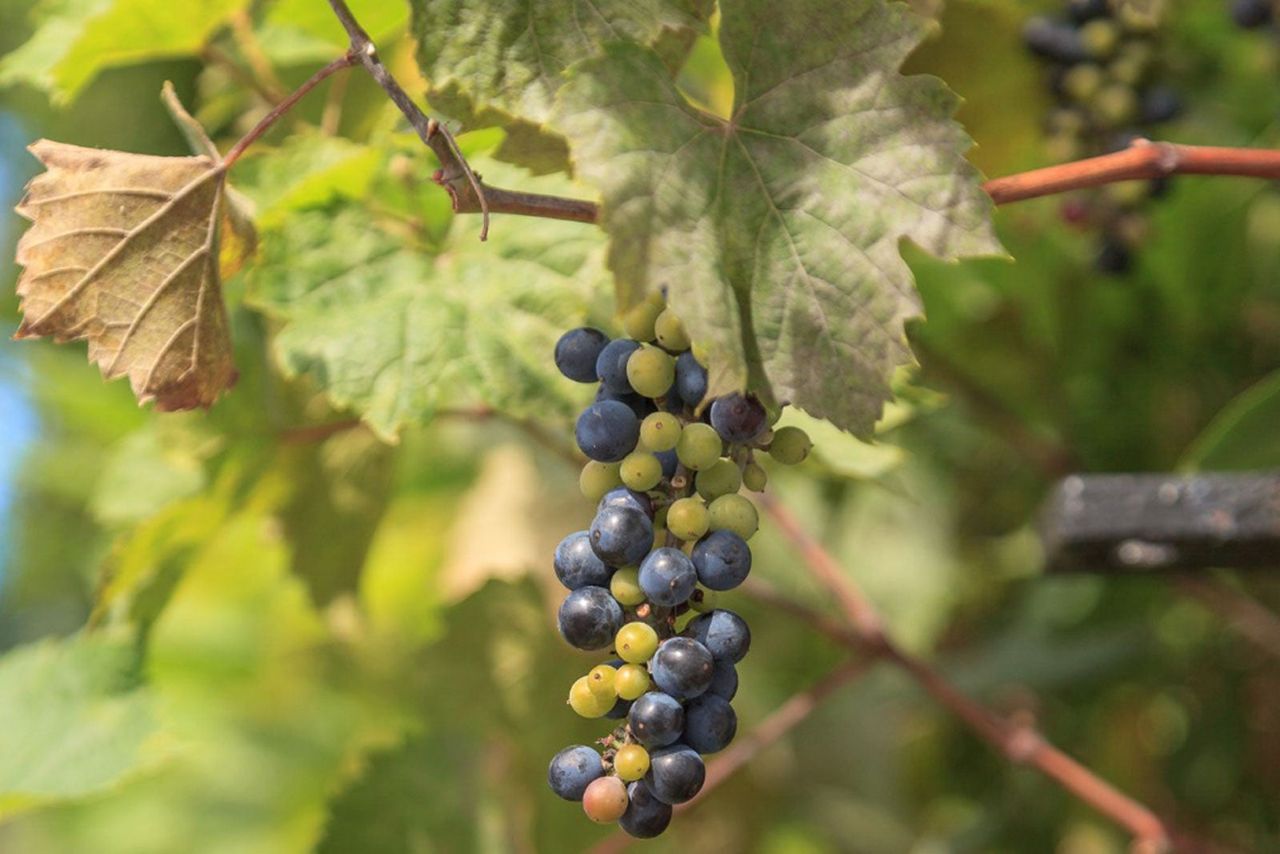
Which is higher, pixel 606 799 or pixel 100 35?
pixel 100 35

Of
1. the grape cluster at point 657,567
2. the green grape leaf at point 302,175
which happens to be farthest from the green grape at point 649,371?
the green grape leaf at point 302,175

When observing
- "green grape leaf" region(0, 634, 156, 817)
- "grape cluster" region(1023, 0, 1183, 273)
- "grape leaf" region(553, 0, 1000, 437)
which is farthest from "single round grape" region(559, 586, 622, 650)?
"grape cluster" region(1023, 0, 1183, 273)

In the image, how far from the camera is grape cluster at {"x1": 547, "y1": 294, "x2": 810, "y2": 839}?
20.8 inches

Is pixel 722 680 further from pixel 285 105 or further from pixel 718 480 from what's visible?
pixel 285 105

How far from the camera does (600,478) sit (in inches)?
23.5

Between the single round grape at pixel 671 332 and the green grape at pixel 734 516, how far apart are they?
0.07 meters

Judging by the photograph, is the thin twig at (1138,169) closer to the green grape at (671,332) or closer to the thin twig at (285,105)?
the green grape at (671,332)

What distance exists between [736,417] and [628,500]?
6 cm

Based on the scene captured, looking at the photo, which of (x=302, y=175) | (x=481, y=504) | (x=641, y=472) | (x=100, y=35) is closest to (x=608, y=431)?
(x=641, y=472)

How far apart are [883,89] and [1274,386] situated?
1.51 feet

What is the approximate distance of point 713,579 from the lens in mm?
549

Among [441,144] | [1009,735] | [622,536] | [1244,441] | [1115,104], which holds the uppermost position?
[441,144]

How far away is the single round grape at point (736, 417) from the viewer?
56cm

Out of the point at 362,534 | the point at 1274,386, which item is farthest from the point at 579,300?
the point at 1274,386
